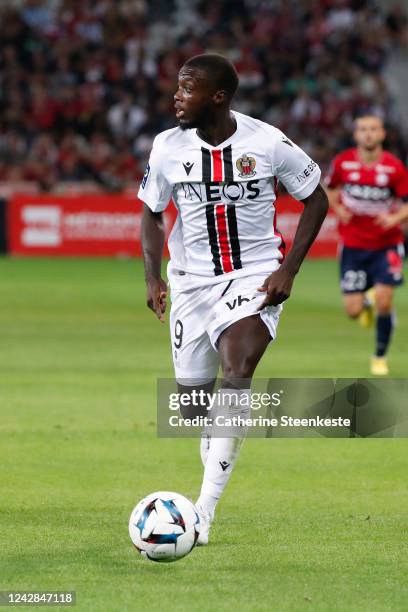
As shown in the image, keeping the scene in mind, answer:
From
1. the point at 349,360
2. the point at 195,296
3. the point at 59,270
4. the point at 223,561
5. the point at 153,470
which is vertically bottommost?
the point at 59,270

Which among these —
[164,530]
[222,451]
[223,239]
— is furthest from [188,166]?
[164,530]

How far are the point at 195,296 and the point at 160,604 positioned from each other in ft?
6.81

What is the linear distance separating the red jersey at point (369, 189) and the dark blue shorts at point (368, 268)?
0.25ft

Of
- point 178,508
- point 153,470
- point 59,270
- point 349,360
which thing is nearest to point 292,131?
point 59,270

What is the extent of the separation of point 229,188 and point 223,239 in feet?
0.88

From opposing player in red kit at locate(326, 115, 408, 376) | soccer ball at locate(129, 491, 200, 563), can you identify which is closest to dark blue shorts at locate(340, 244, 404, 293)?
opposing player in red kit at locate(326, 115, 408, 376)

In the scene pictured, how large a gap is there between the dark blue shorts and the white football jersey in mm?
6769

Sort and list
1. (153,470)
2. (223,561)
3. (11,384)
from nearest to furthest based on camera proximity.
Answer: (223,561), (153,470), (11,384)

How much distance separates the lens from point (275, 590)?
5.47 metres

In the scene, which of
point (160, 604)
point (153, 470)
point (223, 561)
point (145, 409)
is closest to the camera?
point (160, 604)

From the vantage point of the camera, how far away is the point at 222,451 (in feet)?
21.4

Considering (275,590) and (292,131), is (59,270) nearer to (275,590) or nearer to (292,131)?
(292,131)

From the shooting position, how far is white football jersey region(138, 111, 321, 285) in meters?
6.80

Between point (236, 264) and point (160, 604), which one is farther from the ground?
point (236, 264)
